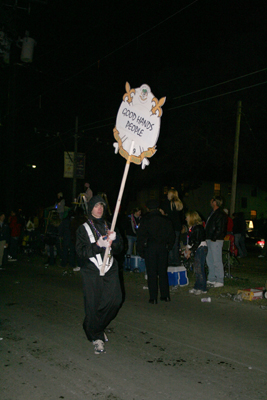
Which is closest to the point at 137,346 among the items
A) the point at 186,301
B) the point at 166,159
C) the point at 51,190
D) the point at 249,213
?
the point at 186,301

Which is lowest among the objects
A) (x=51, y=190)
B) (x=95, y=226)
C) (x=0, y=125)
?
(x=95, y=226)

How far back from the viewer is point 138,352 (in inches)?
206

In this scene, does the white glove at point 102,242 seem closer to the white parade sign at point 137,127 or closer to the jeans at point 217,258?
the white parade sign at point 137,127

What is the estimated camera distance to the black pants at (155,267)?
8219 mm

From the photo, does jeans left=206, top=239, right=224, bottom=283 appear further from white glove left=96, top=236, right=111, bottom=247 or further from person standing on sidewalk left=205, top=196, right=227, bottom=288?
white glove left=96, top=236, right=111, bottom=247

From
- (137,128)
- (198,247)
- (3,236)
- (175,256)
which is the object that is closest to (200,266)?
(198,247)

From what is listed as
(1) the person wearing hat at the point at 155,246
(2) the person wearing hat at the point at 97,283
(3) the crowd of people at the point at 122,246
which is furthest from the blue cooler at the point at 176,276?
(2) the person wearing hat at the point at 97,283

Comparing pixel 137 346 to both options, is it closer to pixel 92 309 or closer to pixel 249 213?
pixel 92 309

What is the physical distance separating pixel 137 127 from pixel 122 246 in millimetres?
1643

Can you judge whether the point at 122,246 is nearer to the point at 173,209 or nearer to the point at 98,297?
the point at 98,297

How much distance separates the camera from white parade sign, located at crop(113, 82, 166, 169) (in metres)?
5.59

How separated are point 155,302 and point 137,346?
277cm

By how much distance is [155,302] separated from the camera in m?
8.21

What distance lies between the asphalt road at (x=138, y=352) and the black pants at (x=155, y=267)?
0.36 meters
